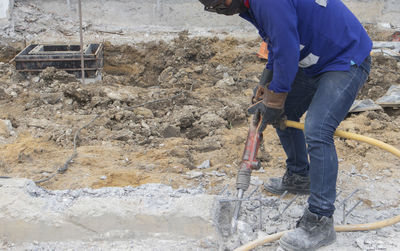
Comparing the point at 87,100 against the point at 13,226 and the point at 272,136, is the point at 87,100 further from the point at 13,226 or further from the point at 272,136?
the point at 13,226

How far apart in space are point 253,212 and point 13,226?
178 cm

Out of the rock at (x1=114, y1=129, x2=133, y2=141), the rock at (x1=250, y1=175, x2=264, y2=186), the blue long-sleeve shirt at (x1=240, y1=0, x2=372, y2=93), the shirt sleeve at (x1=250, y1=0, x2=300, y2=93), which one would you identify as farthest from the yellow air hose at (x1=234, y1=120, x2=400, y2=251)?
the rock at (x1=114, y1=129, x2=133, y2=141)

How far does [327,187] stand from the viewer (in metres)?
2.46

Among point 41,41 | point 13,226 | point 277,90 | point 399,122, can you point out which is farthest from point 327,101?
point 41,41

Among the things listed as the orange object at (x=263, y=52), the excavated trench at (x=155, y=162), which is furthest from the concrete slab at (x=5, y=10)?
the orange object at (x=263, y=52)

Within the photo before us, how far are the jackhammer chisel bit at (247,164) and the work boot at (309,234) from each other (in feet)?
1.27

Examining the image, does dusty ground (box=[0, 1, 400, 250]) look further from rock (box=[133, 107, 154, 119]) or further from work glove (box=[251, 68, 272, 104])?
work glove (box=[251, 68, 272, 104])

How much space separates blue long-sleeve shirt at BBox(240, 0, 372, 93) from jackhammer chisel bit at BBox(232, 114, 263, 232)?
406 mm

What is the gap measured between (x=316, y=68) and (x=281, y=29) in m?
0.52

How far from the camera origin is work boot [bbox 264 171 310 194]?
3174 millimetres

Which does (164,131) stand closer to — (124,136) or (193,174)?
(124,136)

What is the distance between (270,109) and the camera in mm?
2555

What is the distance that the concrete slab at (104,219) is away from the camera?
265 centimetres

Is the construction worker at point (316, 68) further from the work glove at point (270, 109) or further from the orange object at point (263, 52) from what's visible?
the orange object at point (263, 52)
